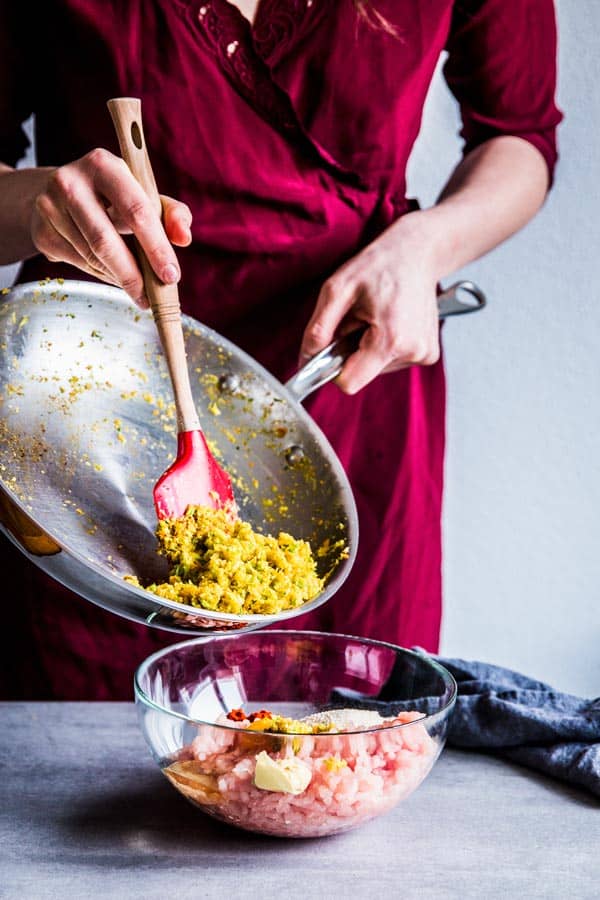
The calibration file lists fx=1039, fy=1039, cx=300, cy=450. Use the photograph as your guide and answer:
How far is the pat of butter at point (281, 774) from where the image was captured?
59cm

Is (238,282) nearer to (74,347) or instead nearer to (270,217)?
(270,217)

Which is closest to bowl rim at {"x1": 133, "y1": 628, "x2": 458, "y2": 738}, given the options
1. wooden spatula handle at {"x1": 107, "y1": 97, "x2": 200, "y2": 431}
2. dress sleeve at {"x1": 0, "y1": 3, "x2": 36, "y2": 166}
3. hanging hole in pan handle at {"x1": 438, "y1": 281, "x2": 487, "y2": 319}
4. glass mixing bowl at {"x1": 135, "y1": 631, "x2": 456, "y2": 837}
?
glass mixing bowl at {"x1": 135, "y1": 631, "x2": 456, "y2": 837}

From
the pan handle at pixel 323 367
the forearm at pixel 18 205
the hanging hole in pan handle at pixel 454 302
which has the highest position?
the forearm at pixel 18 205

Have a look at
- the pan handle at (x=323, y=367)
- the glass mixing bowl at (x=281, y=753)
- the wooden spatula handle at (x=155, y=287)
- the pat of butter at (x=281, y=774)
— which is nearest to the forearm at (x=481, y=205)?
the pan handle at (x=323, y=367)

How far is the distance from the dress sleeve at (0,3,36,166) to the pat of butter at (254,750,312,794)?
703 mm

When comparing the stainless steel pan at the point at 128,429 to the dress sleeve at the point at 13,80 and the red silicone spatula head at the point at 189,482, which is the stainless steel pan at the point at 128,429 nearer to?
the red silicone spatula head at the point at 189,482

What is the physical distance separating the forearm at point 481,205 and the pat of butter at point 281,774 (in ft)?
1.73

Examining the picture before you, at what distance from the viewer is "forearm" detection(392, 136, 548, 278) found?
98 cm

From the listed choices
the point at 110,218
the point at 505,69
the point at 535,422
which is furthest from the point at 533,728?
the point at 535,422

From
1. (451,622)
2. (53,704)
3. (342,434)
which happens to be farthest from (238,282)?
(451,622)

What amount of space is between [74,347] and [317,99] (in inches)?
15.1

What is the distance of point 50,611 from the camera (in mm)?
1021

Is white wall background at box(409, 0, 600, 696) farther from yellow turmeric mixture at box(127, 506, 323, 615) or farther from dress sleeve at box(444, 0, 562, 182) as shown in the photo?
yellow turmeric mixture at box(127, 506, 323, 615)

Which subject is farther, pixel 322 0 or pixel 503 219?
pixel 503 219
